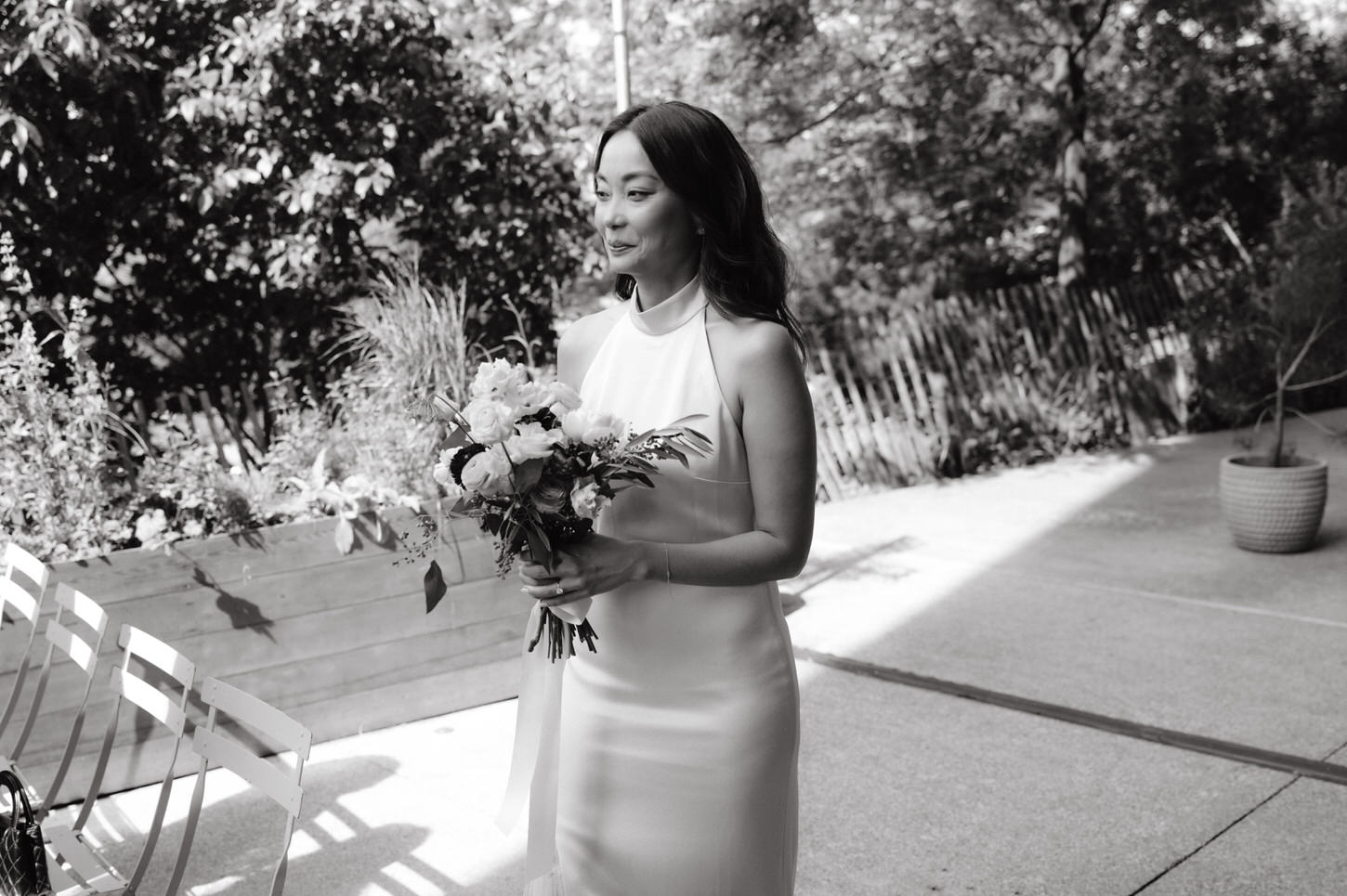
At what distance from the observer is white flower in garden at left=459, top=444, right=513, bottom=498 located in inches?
67.1

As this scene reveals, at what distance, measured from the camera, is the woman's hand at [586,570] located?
5.69 ft

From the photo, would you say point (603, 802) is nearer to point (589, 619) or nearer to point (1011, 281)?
point (589, 619)

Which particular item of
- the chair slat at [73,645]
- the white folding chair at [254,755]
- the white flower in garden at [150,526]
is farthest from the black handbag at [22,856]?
A: the white flower in garden at [150,526]

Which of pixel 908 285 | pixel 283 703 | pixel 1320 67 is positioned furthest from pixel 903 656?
Result: pixel 1320 67

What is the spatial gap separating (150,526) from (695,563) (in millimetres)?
2918

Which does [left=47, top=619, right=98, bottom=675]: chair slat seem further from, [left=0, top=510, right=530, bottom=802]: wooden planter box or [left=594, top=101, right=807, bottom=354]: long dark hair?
[left=594, top=101, right=807, bottom=354]: long dark hair

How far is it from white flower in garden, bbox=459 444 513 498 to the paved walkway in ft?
6.29

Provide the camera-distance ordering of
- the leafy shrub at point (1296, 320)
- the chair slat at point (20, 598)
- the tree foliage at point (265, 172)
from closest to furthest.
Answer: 1. the chair slat at point (20, 598)
2. the tree foliage at point (265, 172)
3. the leafy shrub at point (1296, 320)

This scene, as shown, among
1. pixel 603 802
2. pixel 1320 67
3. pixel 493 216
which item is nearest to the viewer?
pixel 603 802

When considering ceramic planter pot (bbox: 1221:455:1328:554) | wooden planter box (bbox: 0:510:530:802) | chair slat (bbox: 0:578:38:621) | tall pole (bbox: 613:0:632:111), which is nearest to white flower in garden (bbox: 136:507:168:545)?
wooden planter box (bbox: 0:510:530:802)

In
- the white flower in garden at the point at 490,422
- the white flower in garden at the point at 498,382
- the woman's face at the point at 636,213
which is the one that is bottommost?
the white flower in garden at the point at 490,422

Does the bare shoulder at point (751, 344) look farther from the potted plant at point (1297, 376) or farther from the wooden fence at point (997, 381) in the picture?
the wooden fence at point (997, 381)

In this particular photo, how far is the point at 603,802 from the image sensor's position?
6.36 ft

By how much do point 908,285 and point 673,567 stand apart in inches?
404
